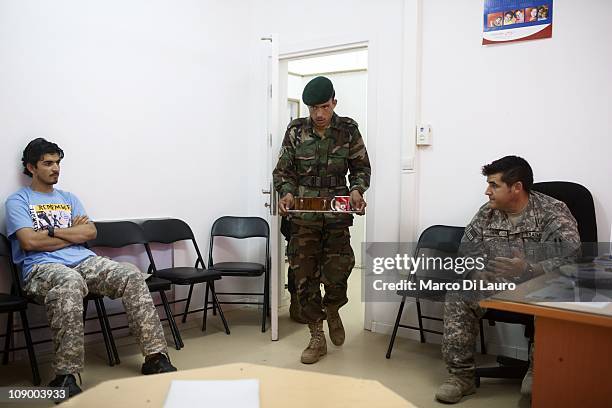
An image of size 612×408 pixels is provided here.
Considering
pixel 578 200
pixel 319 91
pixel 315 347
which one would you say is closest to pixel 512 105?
pixel 578 200

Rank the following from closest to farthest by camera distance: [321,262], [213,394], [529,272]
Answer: [213,394], [529,272], [321,262]

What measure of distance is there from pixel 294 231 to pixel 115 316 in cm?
150

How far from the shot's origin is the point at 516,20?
3211mm

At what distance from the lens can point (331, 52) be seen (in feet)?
13.4

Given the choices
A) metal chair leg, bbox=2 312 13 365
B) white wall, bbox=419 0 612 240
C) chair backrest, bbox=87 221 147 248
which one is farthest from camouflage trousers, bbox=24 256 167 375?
white wall, bbox=419 0 612 240

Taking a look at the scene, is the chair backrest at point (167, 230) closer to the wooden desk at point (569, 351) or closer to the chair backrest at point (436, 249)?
the chair backrest at point (436, 249)

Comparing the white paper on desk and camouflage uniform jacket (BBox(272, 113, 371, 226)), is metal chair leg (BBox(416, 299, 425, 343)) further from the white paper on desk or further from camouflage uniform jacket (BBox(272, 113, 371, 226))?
the white paper on desk

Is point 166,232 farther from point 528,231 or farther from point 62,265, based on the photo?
point 528,231

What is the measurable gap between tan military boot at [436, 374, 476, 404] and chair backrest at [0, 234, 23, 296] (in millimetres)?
2476

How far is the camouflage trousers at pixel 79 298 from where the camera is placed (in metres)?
2.59

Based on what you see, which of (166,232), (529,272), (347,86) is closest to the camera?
(529,272)

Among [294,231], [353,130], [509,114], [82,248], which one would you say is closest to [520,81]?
[509,114]

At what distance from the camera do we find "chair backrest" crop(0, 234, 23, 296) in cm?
290

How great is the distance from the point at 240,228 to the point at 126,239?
1.04 metres
